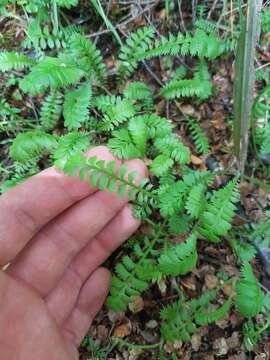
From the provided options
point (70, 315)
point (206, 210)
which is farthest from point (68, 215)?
point (206, 210)

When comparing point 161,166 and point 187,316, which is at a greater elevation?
point 161,166

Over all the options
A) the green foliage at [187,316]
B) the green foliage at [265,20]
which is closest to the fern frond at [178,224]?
the green foliage at [187,316]

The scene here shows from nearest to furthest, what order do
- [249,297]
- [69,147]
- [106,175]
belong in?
[249,297] → [106,175] → [69,147]

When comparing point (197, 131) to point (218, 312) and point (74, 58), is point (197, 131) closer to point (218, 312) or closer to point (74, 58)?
point (74, 58)

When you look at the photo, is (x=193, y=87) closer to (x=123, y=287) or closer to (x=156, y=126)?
(x=156, y=126)

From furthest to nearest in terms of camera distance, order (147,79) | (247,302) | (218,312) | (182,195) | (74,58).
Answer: (147,79), (74,58), (182,195), (218,312), (247,302)

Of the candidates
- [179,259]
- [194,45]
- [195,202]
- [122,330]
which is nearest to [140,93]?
[194,45]

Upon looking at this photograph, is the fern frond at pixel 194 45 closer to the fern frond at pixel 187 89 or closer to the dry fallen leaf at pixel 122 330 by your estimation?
the fern frond at pixel 187 89
